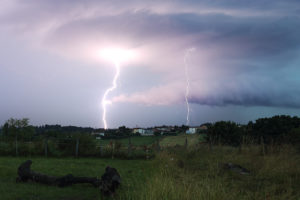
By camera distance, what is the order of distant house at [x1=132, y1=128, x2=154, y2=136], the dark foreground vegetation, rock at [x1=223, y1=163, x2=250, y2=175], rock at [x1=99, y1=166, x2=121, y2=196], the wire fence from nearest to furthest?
the dark foreground vegetation, rock at [x1=99, y1=166, x2=121, y2=196], rock at [x1=223, y1=163, x2=250, y2=175], the wire fence, distant house at [x1=132, y1=128, x2=154, y2=136]

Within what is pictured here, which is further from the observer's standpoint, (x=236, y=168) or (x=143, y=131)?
(x=143, y=131)

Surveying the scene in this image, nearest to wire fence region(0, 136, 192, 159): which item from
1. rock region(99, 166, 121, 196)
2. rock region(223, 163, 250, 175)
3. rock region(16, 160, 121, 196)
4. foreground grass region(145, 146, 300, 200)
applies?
foreground grass region(145, 146, 300, 200)

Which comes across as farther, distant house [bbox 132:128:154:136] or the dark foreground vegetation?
distant house [bbox 132:128:154:136]

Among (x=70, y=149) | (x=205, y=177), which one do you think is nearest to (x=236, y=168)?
(x=205, y=177)

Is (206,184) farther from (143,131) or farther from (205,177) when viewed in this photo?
(143,131)

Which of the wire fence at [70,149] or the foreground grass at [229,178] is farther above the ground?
the foreground grass at [229,178]

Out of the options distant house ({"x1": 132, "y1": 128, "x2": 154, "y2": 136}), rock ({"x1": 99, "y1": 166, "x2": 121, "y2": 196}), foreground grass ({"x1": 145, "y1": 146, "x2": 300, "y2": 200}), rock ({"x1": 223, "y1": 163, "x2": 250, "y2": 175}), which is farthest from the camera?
distant house ({"x1": 132, "y1": 128, "x2": 154, "y2": 136})

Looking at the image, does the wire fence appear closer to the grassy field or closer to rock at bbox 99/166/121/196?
the grassy field

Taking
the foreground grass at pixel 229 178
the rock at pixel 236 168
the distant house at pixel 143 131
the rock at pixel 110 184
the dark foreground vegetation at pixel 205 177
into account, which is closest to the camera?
the foreground grass at pixel 229 178

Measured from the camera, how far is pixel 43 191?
8164 millimetres

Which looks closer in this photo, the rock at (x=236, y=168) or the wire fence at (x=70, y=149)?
the rock at (x=236, y=168)

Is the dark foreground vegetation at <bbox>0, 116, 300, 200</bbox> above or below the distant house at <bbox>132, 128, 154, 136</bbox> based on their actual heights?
above

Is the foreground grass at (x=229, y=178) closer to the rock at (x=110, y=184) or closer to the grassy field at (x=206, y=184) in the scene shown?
the grassy field at (x=206, y=184)

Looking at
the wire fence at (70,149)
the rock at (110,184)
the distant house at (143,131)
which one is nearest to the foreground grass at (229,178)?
the rock at (110,184)
